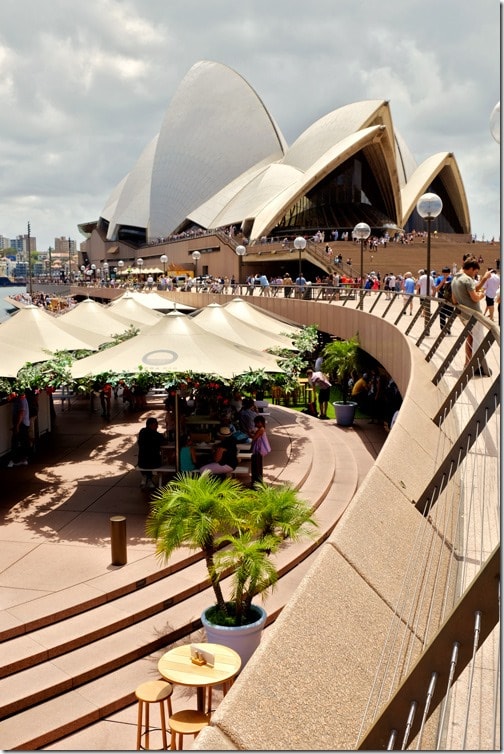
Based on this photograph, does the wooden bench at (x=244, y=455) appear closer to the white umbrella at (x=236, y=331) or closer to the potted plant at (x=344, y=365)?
the white umbrella at (x=236, y=331)

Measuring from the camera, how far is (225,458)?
32.1 ft

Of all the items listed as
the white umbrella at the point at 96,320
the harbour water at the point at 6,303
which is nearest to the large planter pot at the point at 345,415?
the white umbrella at the point at 96,320

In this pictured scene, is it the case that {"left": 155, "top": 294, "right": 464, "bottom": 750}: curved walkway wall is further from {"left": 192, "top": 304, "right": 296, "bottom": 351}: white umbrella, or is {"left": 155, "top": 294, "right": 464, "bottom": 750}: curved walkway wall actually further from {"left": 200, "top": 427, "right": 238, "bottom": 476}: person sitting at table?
{"left": 192, "top": 304, "right": 296, "bottom": 351}: white umbrella

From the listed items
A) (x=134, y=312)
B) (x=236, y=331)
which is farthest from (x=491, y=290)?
(x=134, y=312)

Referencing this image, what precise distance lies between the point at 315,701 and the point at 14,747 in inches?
160

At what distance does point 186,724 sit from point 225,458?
17.0 feet

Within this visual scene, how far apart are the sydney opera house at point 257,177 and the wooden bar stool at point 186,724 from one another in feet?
151

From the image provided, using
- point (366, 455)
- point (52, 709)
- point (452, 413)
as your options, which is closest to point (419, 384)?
point (452, 413)

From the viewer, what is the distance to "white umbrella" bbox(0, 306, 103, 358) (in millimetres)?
11586

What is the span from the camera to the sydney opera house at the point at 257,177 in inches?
2007

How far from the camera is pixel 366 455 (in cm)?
1444

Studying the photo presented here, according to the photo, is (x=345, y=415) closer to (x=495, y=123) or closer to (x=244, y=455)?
(x=244, y=455)

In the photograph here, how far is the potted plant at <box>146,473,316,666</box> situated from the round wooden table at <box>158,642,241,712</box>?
587mm

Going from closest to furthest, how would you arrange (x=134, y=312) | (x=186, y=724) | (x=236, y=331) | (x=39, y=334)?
1. (x=186, y=724)
2. (x=39, y=334)
3. (x=236, y=331)
4. (x=134, y=312)
